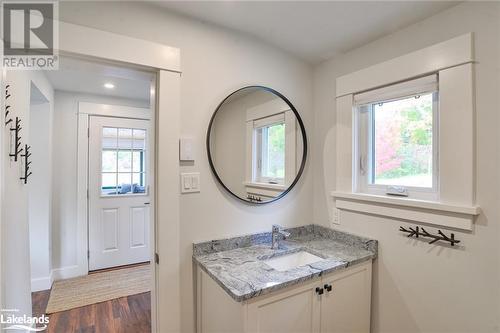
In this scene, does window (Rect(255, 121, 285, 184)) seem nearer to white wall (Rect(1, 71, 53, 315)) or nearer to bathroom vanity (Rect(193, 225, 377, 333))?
bathroom vanity (Rect(193, 225, 377, 333))

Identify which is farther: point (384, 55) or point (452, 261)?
point (384, 55)

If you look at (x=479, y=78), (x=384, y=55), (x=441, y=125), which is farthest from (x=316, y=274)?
(x=384, y=55)

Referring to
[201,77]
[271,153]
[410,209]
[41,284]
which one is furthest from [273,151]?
[41,284]

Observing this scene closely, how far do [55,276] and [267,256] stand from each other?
2.71 m

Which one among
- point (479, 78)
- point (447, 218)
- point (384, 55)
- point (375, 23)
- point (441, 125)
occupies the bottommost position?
point (447, 218)

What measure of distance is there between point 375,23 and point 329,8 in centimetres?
33

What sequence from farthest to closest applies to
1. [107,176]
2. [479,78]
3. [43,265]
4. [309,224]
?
[107,176], [43,265], [309,224], [479,78]

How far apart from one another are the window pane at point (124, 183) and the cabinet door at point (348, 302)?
109 inches

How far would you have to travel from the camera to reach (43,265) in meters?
2.64

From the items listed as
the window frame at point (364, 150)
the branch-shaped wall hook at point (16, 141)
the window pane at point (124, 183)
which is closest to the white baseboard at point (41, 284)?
the window pane at point (124, 183)

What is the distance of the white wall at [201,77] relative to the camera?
1334 millimetres

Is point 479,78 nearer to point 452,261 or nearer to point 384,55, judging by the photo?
point 384,55

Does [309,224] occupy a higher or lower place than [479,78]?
lower

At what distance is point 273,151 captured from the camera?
1856 mm
